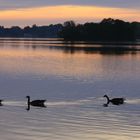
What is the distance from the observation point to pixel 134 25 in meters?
164

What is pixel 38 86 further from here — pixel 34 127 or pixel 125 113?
pixel 34 127

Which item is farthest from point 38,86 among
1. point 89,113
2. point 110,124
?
point 110,124

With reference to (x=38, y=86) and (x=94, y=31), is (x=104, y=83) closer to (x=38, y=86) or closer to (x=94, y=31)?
(x=38, y=86)

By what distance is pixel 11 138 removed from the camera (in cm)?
1664

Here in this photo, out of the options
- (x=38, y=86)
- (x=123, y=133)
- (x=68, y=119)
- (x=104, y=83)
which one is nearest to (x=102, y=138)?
(x=123, y=133)

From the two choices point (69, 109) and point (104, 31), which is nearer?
point (69, 109)

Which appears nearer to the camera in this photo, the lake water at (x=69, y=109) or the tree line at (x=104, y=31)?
the lake water at (x=69, y=109)

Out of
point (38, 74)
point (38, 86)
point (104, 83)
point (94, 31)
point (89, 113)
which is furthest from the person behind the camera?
point (94, 31)

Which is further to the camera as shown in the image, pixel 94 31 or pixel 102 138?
pixel 94 31

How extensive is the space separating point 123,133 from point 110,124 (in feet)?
6.70

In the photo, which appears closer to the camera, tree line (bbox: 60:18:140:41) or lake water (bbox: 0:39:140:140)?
lake water (bbox: 0:39:140:140)

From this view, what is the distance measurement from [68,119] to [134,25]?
145m

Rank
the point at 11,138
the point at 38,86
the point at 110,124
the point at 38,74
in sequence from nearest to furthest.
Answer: the point at 11,138
the point at 110,124
the point at 38,86
the point at 38,74

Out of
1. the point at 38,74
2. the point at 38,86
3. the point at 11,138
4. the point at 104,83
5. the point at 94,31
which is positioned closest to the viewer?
the point at 11,138
